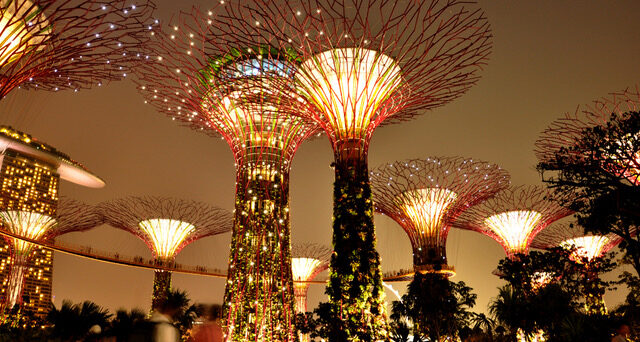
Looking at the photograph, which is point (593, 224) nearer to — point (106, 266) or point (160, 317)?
point (160, 317)

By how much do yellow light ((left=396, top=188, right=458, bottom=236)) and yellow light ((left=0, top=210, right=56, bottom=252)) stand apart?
19367 mm

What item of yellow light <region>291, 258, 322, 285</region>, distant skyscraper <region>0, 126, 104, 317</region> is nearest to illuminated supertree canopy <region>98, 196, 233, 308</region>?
yellow light <region>291, 258, 322, 285</region>

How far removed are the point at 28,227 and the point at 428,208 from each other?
20.9 m

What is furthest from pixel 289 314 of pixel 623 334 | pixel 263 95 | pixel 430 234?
pixel 430 234

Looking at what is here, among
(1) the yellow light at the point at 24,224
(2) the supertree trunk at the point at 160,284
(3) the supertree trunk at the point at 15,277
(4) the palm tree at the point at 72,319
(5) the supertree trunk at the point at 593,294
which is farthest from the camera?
(1) the yellow light at the point at 24,224

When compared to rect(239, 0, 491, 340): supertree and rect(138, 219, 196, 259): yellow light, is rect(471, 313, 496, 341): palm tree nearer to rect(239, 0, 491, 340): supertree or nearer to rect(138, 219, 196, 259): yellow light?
rect(239, 0, 491, 340): supertree

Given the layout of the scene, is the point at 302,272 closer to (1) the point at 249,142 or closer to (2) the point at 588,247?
(2) the point at 588,247

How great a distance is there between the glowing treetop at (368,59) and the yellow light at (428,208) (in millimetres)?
9974

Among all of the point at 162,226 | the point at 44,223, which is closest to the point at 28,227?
the point at 44,223

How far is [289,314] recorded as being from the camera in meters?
13.7

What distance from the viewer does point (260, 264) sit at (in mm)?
13531

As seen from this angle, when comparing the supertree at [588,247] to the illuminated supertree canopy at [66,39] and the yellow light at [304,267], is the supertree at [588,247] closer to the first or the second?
the yellow light at [304,267]

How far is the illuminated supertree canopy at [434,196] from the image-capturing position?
21.4 meters

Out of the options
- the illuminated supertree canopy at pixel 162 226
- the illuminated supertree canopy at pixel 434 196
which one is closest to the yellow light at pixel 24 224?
the illuminated supertree canopy at pixel 162 226
